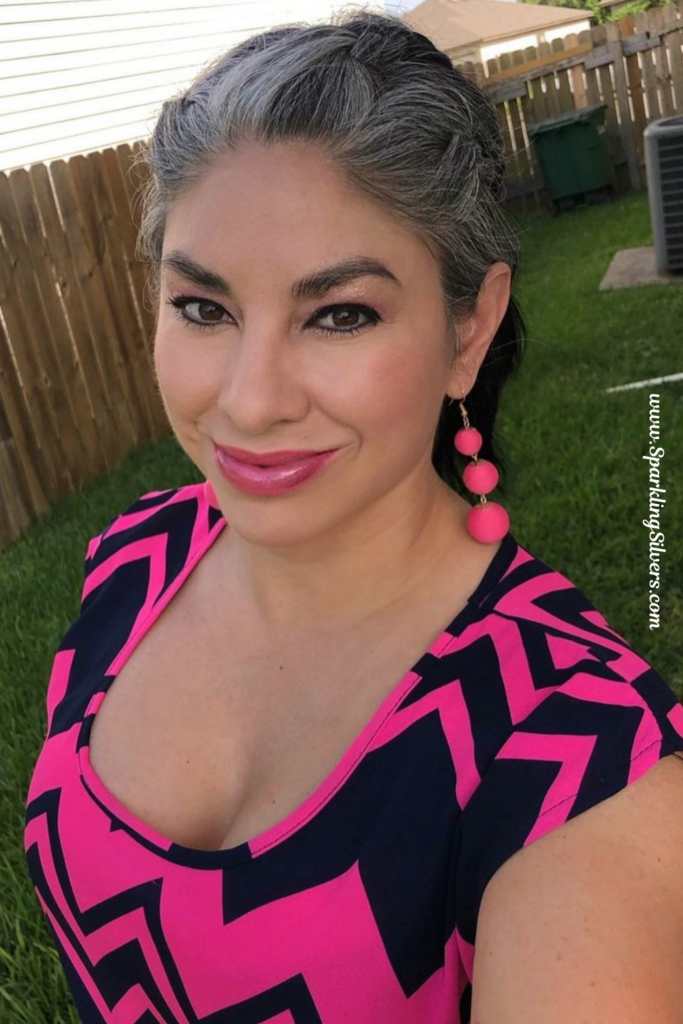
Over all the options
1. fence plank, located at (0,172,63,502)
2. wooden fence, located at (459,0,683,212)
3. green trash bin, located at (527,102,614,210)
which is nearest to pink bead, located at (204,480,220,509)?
fence plank, located at (0,172,63,502)

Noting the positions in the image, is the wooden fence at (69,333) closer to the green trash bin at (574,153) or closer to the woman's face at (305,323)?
the woman's face at (305,323)

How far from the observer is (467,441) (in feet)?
5.61

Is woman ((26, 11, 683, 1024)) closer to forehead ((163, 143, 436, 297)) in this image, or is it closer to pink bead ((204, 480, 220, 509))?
forehead ((163, 143, 436, 297))

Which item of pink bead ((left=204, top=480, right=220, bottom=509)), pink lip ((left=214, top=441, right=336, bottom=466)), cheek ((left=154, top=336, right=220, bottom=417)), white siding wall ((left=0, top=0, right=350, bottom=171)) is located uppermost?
white siding wall ((left=0, top=0, right=350, bottom=171))

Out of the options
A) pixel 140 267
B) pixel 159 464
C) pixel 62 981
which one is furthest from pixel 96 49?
pixel 62 981

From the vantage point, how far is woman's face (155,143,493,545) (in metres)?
1.29

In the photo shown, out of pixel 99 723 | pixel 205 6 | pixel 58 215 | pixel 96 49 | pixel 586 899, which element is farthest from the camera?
pixel 205 6

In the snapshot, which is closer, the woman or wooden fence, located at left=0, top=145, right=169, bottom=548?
the woman

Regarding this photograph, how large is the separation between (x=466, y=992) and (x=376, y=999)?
11 cm

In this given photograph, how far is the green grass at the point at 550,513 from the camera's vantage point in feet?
8.41

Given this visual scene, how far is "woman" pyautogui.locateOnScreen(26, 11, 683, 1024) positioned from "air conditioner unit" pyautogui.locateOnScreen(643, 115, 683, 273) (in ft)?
18.8

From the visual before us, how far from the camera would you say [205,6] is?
10445 millimetres

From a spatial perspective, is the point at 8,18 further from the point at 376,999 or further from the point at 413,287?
the point at 376,999

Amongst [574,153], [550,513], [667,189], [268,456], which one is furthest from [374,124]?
[574,153]
